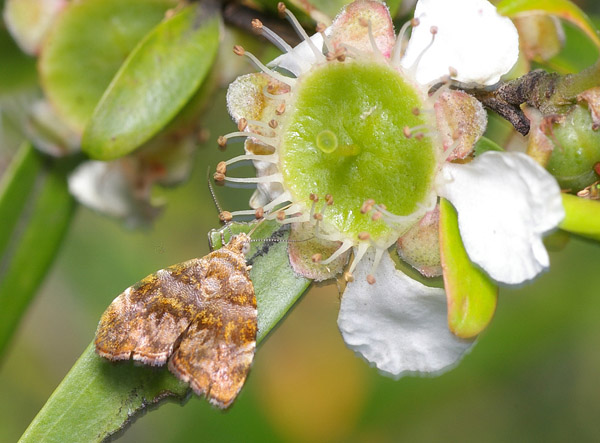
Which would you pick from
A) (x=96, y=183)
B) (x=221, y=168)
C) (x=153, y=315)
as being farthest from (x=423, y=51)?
(x=96, y=183)

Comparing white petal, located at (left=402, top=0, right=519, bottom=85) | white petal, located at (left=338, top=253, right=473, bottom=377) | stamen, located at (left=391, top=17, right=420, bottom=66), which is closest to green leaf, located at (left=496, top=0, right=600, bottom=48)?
white petal, located at (left=402, top=0, right=519, bottom=85)

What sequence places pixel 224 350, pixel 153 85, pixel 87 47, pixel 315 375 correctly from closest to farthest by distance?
pixel 224 350
pixel 153 85
pixel 87 47
pixel 315 375

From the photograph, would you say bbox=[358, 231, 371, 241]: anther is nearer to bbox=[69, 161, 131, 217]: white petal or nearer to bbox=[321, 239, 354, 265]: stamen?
bbox=[321, 239, 354, 265]: stamen

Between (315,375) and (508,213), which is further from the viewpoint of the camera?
(315,375)

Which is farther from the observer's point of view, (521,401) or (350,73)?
(521,401)

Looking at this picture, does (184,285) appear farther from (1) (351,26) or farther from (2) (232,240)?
(1) (351,26)

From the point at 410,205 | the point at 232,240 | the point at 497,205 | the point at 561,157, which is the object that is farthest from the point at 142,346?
the point at 561,157

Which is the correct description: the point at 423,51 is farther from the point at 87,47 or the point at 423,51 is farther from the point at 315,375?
the point at 315,375
